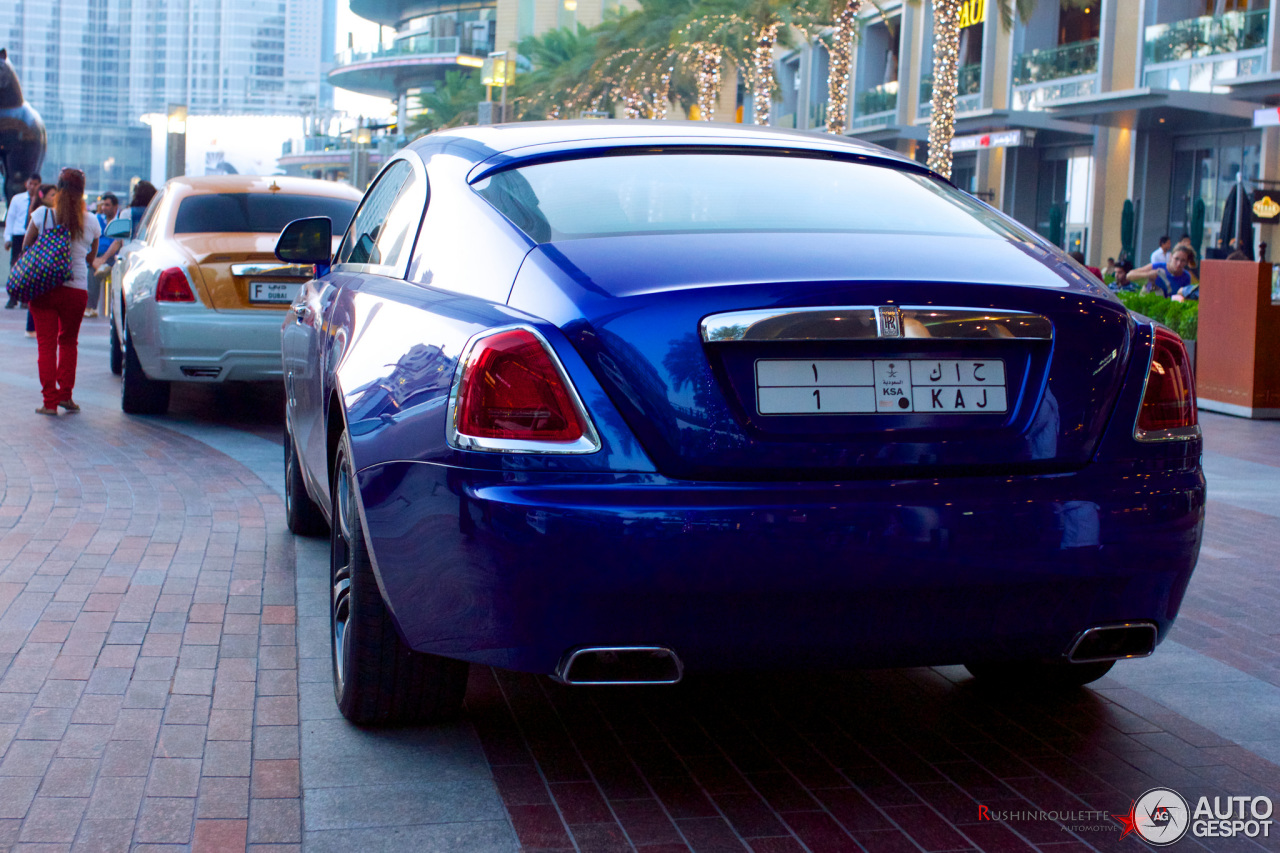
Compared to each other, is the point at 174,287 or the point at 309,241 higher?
the point at 309,241

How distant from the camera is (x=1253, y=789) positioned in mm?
3400

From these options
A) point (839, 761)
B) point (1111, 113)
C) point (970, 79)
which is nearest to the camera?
point (839, 761)

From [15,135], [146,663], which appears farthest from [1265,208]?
[146,663]

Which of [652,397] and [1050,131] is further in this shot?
[1050,131]

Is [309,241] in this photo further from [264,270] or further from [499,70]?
[499,70]

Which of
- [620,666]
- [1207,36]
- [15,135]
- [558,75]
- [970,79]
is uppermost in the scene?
[558,75]

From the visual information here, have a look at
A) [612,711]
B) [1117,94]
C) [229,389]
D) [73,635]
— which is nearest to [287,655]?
[73,635]

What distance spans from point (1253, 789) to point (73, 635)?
10.9ft

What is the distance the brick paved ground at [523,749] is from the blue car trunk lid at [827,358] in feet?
2.58

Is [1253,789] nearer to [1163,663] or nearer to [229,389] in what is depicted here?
[1163,663]

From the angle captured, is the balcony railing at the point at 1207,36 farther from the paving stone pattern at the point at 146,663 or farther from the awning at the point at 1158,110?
the paving stone pattern at the point at 146,663

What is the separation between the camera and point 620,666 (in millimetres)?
2947

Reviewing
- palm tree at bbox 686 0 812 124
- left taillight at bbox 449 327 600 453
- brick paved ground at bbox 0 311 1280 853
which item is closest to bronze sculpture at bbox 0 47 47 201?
palm tree at bbox 686 0 812 124

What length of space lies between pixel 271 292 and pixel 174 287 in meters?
0.61
